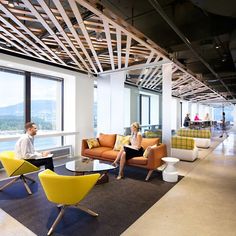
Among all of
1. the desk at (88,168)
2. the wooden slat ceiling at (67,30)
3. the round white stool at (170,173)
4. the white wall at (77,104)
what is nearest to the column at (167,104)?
the wooden slat ceiling at (67,30)

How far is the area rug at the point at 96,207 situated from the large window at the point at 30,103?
2.10 metres

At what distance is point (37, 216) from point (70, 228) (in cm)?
58

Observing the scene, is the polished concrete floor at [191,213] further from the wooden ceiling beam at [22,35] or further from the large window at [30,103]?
the wooden ceiling beam at [22,35]

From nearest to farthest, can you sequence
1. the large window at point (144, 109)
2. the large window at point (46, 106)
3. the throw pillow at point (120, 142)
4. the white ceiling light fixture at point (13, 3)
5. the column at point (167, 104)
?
the white ceiling light fixture at point (13, 3)
the throw pillow at point (120, 142)
the column at point (167, 104)
the large window at point (46, 106)
the large window at point (144, 109)

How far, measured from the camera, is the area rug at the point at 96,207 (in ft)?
7.86

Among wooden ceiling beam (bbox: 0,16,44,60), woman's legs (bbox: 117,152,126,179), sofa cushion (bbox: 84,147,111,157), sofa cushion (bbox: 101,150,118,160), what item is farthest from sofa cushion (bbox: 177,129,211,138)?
wooden ceiling beam (bbox: 0,16,44,60)

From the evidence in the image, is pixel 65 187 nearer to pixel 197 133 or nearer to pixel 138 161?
pixel 138 161

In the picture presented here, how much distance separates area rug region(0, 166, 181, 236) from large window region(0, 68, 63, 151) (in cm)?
210

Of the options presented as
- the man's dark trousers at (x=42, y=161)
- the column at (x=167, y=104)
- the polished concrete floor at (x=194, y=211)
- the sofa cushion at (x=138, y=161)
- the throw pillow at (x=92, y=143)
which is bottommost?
the polished concrete floor at (x=194, y=211)

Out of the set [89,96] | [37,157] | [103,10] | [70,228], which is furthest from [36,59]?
[70,228]

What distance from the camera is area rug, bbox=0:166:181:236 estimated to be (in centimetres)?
239

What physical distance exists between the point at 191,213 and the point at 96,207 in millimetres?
1393

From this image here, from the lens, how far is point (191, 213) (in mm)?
2742

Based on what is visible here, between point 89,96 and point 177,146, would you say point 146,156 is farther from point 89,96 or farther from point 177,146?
point 89,96
